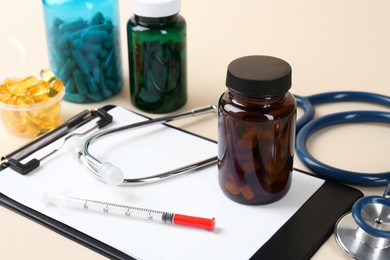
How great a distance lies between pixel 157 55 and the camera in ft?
3.93

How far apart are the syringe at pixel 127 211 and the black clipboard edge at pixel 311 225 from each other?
0.09 metres

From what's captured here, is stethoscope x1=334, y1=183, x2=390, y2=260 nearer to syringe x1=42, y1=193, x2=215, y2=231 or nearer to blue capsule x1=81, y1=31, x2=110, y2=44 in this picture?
syringe x1=42, y1=193, x2=215, y2=231

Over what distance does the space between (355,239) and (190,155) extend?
0.31 m

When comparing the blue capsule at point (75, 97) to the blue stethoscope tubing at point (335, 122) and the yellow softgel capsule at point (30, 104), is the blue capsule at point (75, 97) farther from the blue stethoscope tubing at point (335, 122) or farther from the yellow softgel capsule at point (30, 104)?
Result: the blue stethoscope tubing at point (335, 122)

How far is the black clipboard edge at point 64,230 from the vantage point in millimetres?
923

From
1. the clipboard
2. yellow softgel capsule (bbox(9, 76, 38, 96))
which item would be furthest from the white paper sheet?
yellow softgel capsule (bbox(9, 76, 38, 96))

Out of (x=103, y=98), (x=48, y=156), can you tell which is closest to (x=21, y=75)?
(x=103, y=98)

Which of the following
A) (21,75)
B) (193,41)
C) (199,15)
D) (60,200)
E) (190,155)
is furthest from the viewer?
(199,15)

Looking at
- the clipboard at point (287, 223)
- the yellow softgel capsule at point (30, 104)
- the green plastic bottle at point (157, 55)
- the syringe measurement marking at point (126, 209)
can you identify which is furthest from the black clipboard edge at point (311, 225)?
the yellow softgel capsule at point (30, 104)

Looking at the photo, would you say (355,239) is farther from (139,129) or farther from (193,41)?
(193,41)

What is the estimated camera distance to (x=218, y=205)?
1005 mm

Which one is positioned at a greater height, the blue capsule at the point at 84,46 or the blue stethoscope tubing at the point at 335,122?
the blue capsule at the point at 84,46

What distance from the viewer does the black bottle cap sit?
0.90 metres

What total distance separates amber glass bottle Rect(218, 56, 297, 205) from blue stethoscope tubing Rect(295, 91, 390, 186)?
9 centimetres
